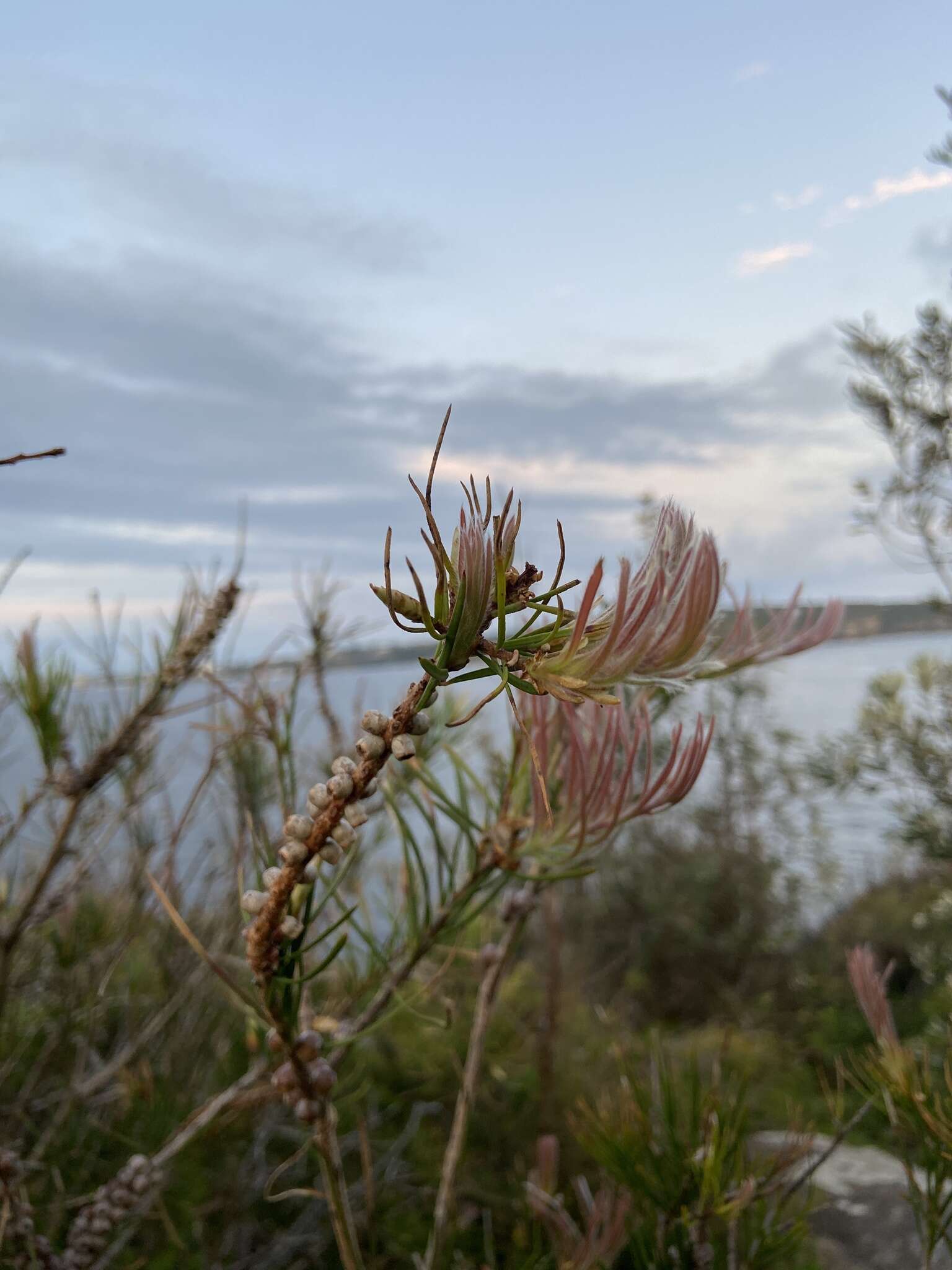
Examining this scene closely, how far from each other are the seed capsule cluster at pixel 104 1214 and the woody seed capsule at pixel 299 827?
0.35 meters

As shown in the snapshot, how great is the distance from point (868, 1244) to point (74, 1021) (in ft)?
4.69

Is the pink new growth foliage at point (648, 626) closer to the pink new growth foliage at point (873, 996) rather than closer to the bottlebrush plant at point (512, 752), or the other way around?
the bottlebrush plant at point (512, 752)

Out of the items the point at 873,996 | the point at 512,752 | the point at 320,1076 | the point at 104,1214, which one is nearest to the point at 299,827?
the point at 320,1076

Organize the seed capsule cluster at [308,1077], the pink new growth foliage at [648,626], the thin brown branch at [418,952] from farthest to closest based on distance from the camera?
the thin brown branch at [418,952] < the seed capsule cluster at [308,1077] < the pink new growth foliage at [648,626]

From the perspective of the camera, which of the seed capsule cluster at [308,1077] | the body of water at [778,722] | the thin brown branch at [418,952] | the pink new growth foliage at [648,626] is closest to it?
the pink new growth foliage at [648,626]

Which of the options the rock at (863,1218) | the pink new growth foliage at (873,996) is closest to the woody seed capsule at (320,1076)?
the pink new growth foliage at (873,996)

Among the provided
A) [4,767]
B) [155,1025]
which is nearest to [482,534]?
[155,1025]

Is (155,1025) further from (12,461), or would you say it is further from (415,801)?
(12,461)

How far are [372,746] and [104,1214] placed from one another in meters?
0.47

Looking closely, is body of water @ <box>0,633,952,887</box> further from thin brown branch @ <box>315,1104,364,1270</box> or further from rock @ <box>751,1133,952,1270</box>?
rock @ <box>751,1133,952,1270</box>

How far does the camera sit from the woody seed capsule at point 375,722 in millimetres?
390

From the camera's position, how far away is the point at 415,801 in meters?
0.60

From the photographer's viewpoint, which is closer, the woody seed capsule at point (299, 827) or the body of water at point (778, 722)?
the woody seed capsule at point (299, 827)

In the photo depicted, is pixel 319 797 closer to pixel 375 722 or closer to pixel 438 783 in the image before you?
pixel 375 722
